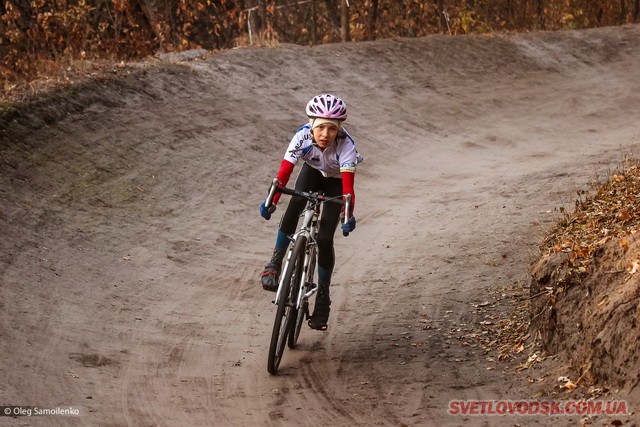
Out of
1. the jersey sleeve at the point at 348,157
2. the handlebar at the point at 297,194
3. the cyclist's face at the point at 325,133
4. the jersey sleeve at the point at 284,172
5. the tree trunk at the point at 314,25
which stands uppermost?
the cyclist's face at the point at 325,133

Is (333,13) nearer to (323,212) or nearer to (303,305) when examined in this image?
(323,212)

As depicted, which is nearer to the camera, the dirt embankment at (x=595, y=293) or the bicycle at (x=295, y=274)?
the dirt embankment at (x=595, y=293)

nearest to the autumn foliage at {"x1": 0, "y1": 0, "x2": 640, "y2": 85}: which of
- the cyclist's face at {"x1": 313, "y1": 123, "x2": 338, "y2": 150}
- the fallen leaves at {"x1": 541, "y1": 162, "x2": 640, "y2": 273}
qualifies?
the cyclist's face at {"x1": 313, "y1": 123, "x2": 338, "y2": 150}

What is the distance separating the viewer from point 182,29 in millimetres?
23531

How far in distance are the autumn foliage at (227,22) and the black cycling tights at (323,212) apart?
858 cm

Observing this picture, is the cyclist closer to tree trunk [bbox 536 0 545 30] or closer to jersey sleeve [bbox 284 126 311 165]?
jersey sleeve [bbox 284 126 311 165]

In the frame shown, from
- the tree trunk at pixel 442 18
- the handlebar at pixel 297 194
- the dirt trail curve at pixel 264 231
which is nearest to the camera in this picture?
the dirt trail curve at pixel 264 231

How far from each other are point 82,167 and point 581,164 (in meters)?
8.14

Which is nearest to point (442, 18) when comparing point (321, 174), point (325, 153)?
point (321, 174)

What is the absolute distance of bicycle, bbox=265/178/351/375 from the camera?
808cm

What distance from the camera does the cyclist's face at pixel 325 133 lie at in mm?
8391

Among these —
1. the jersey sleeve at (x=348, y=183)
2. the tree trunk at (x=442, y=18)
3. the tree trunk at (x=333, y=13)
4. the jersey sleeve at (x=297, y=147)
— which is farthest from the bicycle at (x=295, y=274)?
the tree trunk at (x=333, y=13)

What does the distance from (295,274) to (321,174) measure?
3.62ft

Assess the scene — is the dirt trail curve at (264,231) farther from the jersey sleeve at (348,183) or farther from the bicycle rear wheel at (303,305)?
the jersey sleeve at (348,183)
